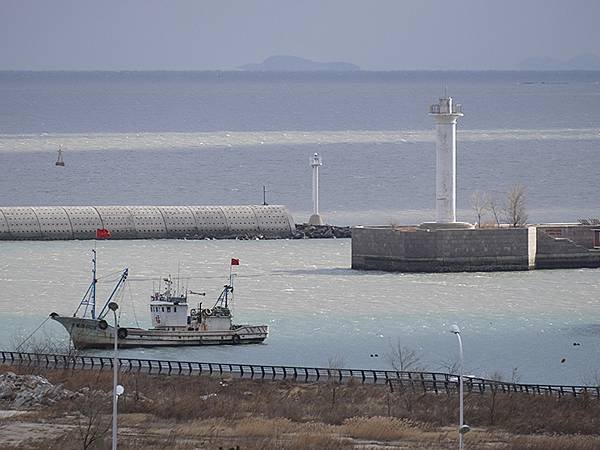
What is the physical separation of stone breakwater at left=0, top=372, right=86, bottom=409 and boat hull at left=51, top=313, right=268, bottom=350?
8.62m

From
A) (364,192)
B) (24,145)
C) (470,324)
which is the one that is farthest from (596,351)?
(24,145)

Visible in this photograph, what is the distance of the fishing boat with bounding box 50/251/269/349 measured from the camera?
48.7 meters

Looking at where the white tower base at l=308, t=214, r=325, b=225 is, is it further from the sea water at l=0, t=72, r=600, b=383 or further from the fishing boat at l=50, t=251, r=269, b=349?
the fishing boat at l=50, t=251, r=269, b=349

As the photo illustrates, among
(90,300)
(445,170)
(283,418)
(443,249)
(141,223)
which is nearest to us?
(283,418)

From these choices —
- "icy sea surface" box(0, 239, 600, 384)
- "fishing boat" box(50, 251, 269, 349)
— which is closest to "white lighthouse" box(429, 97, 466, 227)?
"icy sea surface" box(0, 239, 600, 384)

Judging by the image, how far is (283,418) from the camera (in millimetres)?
36688

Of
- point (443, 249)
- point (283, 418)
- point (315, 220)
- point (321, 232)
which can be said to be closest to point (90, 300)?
A: point (443, 249)

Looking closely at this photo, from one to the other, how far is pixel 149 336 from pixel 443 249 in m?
19.4

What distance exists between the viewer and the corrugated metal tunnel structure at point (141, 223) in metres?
79.2

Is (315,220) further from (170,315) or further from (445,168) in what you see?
(170,315)

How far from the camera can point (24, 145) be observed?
506ft

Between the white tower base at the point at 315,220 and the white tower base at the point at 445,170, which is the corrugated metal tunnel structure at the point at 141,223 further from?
the white tower base at the point at 445,170

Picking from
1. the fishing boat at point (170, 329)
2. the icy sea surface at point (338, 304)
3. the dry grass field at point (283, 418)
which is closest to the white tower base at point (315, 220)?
the icy sea surface at point (338, 304)

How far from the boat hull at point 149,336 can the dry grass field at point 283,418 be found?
7724mm
